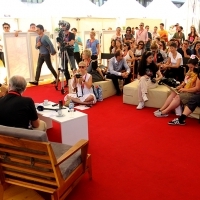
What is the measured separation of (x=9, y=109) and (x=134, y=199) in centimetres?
139

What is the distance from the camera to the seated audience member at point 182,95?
4.40m

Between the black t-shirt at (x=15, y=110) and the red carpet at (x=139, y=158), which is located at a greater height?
the black t-shirt at (x=15, y=110)

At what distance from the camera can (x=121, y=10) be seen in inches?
495

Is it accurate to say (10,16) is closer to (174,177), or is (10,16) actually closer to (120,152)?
(120,152)

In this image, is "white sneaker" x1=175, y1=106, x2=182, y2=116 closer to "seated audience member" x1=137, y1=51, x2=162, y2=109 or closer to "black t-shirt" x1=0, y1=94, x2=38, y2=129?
"seated audience member" x1=137, y1=51, x2=162, y2=109

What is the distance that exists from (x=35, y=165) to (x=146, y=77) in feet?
11.5

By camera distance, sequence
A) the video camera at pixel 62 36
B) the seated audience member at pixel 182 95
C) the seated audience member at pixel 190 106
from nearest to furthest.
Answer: the seated audience member at pixel 190 106, the seated audience member at pixel 182 95, the video camera at pixel 62 36

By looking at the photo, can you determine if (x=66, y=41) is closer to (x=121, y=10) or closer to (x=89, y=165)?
(x=89, y=165)

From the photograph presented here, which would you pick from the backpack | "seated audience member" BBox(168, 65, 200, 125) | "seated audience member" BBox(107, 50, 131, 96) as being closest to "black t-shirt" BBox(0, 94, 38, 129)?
"seated audience member" BBox(168, 65, 200, 125)

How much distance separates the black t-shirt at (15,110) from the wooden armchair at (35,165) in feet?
0.98

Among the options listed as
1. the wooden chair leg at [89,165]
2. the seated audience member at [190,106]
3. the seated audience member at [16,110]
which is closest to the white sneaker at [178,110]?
the seated audience member at [190,106]

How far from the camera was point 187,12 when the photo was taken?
14.1m

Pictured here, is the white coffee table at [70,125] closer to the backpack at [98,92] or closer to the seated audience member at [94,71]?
the backpack at [98,92]

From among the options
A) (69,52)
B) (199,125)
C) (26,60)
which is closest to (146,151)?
(199,125)
